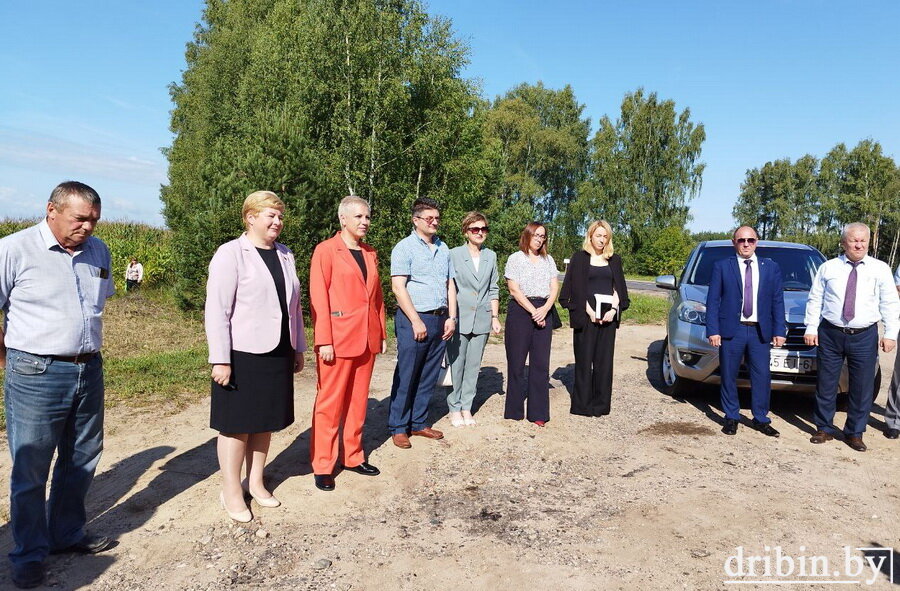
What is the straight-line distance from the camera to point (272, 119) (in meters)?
12.8

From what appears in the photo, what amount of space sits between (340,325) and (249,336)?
2.46 ft

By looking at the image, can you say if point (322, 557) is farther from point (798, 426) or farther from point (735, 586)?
point (798, 426)

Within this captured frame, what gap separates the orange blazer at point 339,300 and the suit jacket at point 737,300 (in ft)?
11.3

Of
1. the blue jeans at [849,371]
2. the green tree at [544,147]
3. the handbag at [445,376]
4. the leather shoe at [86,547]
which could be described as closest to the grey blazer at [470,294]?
the handbag at [445,376]

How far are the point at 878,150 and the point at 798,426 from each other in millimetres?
50994

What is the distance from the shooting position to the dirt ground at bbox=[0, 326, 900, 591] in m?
3.11

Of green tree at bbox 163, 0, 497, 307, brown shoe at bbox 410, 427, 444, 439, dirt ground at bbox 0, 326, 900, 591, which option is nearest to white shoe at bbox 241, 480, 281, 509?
dirt ground at bbox 0, 326, 900, 591

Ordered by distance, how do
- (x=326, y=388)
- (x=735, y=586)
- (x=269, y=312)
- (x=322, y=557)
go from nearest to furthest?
(x=735, y=586)
(x=322, y=557)
(x=269, y=312)
(x=326, y=388)

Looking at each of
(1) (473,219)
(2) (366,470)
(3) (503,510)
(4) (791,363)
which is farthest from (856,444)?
(2) (366,470)

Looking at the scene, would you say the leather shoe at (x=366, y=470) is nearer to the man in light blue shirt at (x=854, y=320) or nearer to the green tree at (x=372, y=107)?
the man in light blue shirt at (x=854, y=320)

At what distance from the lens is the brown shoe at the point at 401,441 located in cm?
504

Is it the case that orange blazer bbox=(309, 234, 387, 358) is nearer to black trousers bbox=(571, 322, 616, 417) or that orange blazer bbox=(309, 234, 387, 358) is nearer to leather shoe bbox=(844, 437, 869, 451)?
black trousers bbox=(571, 322, 616, 417)

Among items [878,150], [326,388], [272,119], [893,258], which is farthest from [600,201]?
[326,388]

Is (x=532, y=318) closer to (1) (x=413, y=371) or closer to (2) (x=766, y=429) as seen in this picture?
(1) (x=413, y=371)
